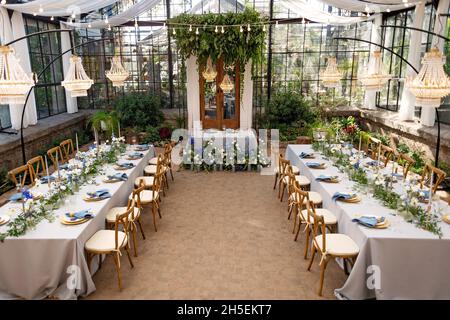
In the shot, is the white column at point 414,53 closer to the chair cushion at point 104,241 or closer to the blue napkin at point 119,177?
the blue napkin at point 119,177

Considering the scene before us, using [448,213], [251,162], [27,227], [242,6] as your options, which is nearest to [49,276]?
[27,227]

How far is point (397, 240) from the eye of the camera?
400 cm

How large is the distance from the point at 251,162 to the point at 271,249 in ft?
12.4

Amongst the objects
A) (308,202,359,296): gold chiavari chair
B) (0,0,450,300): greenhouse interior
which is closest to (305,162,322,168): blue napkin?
(0,0,450,300): greenhouse interior

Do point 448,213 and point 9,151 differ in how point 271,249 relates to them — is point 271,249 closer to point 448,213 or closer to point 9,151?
point 448,213

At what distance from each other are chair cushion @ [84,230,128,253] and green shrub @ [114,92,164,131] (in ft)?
23.5

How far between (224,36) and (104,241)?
667cm

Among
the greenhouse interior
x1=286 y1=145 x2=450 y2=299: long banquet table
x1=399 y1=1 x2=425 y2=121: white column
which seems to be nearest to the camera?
x1=286 y1=145 x2=450 y2=299: long banquet table

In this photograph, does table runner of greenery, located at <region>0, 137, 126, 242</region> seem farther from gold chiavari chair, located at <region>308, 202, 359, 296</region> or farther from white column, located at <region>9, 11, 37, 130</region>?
gold chiavari chair, located at <region>308, 202, 359, 296</region>

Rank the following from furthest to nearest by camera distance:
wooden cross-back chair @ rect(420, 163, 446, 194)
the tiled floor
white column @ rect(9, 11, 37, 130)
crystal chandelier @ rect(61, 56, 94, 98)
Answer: white column @ rect(9, 11, 37, 130), crystal chandelier @ rect(61, 56, 94, 98), wooden cross-back chair @ rect(420, 163, 446, 194), the tiled floor

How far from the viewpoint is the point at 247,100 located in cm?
1080

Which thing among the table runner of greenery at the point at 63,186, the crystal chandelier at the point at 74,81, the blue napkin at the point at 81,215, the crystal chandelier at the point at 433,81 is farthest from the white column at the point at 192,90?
the crystal chandelier at the point at 433,81

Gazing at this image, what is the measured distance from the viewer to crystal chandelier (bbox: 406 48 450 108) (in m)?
4.58

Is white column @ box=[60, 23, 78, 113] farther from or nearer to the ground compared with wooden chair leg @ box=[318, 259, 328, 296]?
farther from the ground
